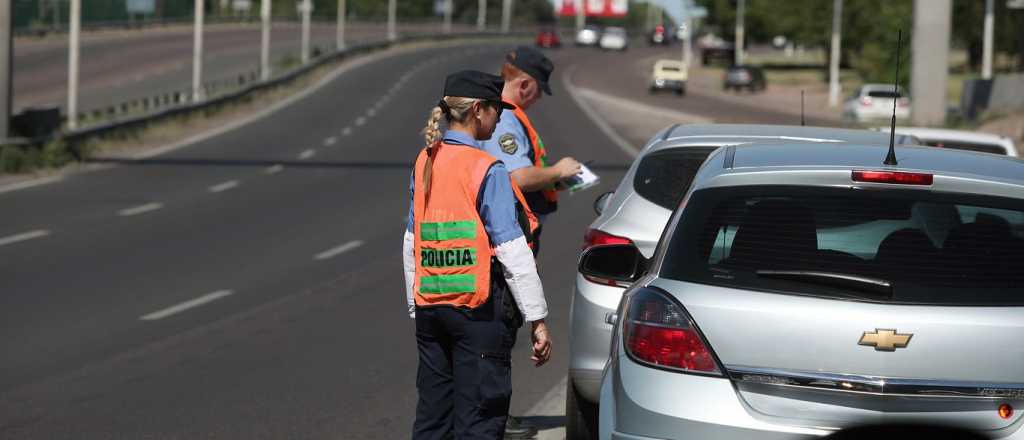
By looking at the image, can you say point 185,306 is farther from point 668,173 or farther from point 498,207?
point 498,207

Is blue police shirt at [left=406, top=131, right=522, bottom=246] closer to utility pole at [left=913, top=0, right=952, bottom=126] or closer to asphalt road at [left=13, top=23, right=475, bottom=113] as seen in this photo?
utility pole at [left=913, top=0, right=952, bottom=126]

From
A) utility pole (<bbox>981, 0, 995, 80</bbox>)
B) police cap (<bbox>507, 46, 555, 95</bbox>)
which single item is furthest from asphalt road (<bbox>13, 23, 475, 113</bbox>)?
police cap (<bbox>507, 46, 555, 95</bbox>)

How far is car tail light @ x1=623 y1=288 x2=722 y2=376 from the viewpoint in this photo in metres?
4.61

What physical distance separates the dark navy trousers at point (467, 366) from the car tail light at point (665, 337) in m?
0.76

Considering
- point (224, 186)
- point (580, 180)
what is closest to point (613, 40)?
point (224, 186)

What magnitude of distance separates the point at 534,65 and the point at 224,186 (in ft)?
58.6

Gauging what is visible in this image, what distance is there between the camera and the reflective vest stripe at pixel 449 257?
5402 mm

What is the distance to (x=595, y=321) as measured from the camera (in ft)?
22.8

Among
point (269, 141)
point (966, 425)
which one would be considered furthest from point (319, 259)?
point (269, 141)

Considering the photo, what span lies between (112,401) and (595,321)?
3.01 metres

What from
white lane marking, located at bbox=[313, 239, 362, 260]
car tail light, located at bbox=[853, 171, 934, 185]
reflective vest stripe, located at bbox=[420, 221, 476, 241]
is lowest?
white lane marking, located at bbox=[313, 239, 362, 260]

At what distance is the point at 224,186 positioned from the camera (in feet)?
80.7

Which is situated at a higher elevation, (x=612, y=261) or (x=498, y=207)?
(x=498, y=207)

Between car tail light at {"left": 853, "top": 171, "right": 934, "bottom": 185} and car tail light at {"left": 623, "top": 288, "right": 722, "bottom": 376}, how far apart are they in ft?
2.18
